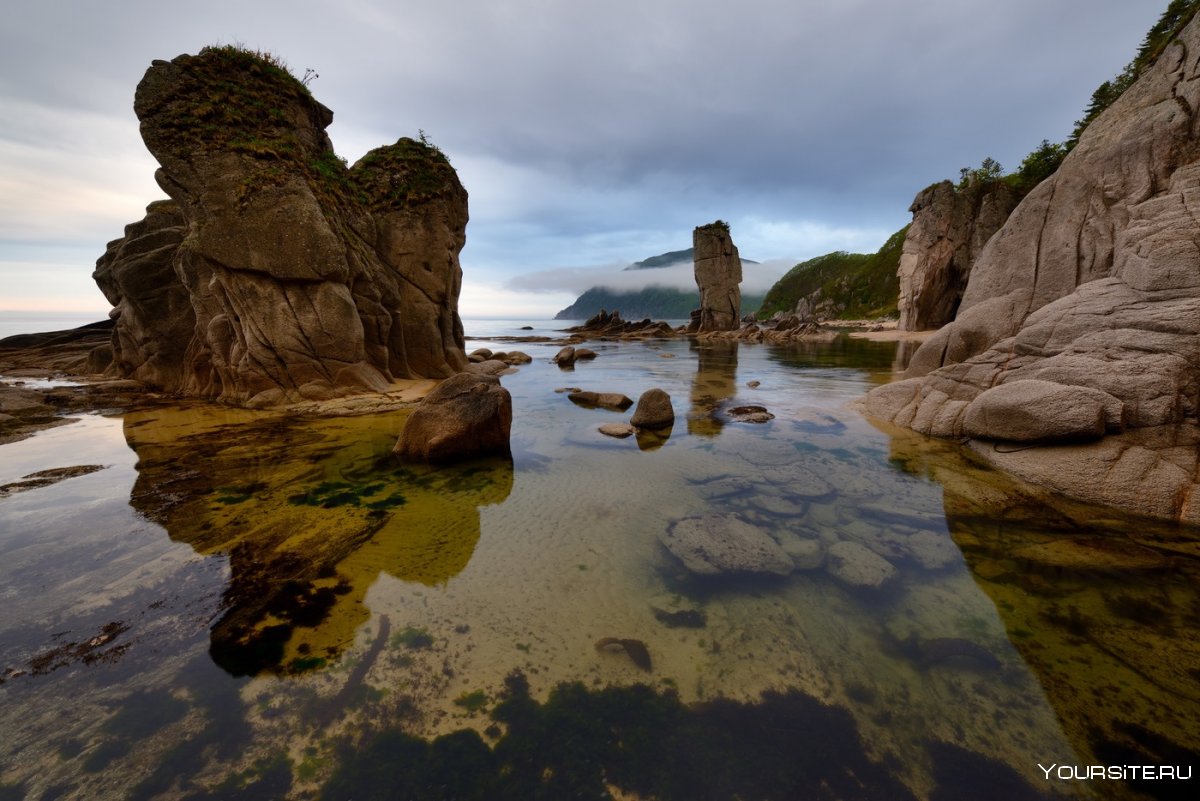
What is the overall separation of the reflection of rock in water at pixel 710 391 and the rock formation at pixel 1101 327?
19.4ft

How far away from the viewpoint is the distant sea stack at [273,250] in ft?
53.2

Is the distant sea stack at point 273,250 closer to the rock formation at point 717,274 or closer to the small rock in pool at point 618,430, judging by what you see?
the small rock in pool at point 618,430

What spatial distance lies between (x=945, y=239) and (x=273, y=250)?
60.9 metres

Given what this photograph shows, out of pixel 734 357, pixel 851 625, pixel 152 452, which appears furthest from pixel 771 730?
pixel 734 357

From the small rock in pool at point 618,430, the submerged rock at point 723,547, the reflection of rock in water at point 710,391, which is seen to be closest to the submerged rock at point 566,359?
the reflection of rock in water at point 710,391

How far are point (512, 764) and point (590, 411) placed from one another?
14842 millimetres

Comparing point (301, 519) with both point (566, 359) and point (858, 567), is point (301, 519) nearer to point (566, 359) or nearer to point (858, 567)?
point (858, 567)

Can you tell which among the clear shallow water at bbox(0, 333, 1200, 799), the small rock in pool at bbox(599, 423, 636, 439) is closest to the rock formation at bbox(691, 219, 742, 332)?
the small rock in pool at bbox(599, 423, 636, 439)

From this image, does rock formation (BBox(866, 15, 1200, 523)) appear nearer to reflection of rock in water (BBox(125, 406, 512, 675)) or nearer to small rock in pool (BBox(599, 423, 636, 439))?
small rock in pool (BBox(599, 423, 636, 439))

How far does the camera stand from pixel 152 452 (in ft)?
39.0

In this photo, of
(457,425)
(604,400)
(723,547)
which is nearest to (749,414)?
(604,400)

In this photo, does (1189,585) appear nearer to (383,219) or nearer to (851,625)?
(851,625)

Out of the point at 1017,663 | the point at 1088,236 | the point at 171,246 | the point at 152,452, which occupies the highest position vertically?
the point at 171,246

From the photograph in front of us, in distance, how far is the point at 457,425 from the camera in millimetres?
11477
